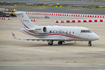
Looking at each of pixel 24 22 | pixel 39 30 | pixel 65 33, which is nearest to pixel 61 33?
pixel 65 33

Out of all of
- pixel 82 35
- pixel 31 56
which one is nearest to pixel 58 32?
pixel 82 35

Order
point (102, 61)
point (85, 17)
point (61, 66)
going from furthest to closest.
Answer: point (85, 17), point (102, 61), point (61, 66)

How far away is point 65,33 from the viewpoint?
2906 centimetres

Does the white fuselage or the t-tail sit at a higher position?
the t-tail

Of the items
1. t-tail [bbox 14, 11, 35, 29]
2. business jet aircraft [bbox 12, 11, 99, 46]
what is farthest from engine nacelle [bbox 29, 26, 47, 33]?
t-tail [bbox 14, 11, 35, 29]

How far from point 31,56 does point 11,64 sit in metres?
3.64

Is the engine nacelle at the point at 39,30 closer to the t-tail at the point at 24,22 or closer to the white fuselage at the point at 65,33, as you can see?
the white fuselage at the point at 65,33

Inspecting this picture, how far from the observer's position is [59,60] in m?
19.0

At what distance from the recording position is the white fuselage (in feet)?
93.5

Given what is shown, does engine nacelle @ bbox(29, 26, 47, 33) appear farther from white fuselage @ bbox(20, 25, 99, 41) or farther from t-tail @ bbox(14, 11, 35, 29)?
t-tail @ bbox(14, 11, 35, 29)

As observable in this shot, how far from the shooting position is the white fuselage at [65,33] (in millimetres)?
28484

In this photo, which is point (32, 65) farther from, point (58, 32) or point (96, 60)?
point (58, 32)

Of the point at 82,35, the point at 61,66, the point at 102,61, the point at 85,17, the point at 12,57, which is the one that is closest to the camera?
the point at 61,66

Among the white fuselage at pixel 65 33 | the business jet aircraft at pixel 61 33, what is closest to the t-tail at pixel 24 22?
the business jet aircraft at pixel 61 33
